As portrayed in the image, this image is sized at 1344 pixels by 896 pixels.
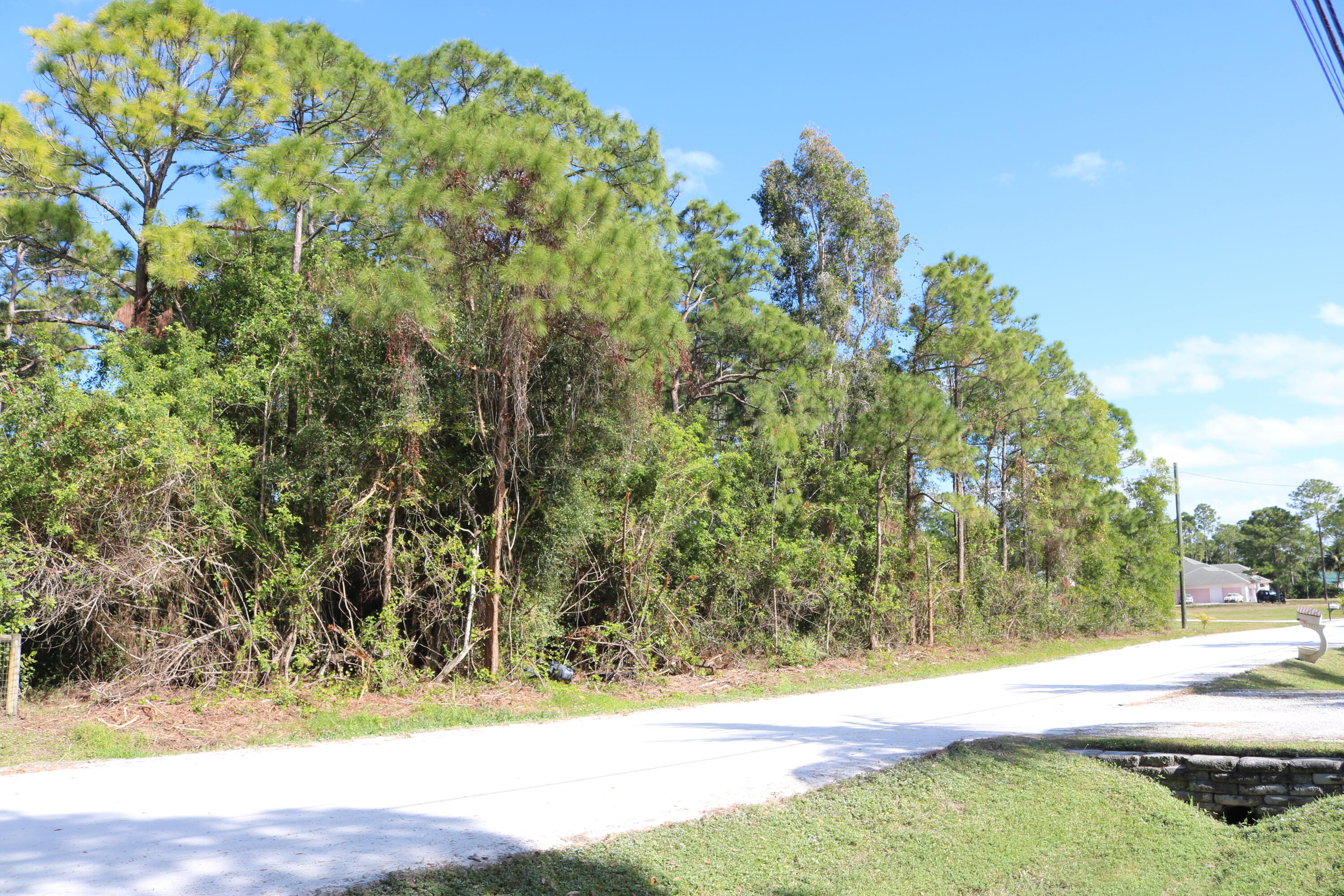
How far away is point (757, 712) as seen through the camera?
11320 mm

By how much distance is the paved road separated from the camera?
478cm

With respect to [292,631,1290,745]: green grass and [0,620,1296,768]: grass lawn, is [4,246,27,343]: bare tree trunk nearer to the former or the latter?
[0,620,1296,768]: grass lawn

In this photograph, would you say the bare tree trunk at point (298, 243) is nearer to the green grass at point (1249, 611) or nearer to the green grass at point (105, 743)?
the green grass at point (105, 743)

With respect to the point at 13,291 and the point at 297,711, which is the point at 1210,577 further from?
the point at 13,291

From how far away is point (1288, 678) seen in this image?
15.2 m

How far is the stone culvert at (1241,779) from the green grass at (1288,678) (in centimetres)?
659

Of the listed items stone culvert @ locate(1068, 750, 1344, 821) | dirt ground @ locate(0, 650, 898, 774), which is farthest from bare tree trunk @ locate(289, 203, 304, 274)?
stone culvert @ locate(1068, 750, 1344, 821)

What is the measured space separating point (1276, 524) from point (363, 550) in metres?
94.9

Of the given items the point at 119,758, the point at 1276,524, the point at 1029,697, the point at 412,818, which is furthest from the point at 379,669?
the point at 1276,524

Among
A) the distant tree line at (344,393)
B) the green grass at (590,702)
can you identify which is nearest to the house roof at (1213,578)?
the green grass at (590,702)

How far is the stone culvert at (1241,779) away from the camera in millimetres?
7215

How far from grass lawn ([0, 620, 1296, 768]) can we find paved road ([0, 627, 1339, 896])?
21.4 inches

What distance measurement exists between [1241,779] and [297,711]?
30.2 feet

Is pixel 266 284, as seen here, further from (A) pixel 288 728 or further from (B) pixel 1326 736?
(B) pixel 1326 736
